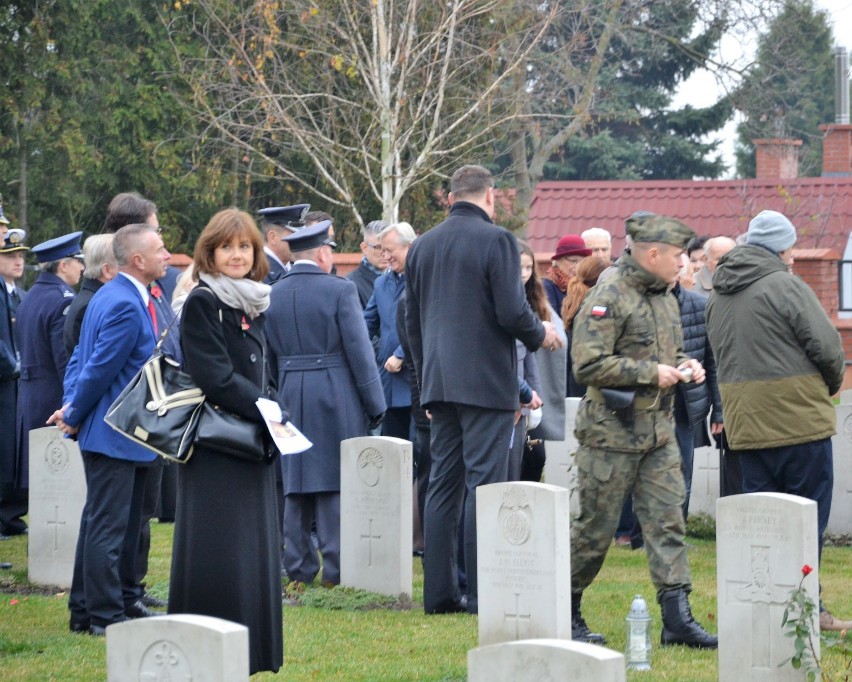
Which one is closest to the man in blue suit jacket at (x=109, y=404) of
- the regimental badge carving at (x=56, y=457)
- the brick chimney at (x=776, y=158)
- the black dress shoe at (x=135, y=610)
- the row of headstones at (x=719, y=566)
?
the black dress shoe at (x=135, y=610)

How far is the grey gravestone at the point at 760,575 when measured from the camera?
5.79 metres

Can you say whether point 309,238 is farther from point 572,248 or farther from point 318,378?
point 572,248

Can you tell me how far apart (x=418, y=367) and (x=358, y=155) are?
13.2 m

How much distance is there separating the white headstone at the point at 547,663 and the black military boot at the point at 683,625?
9.78 ft

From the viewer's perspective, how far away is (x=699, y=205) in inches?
1158

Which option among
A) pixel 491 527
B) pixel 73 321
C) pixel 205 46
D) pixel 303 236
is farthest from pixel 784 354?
pixel 205 46

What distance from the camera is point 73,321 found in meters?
7.86

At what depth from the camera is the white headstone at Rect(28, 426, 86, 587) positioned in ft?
28.4

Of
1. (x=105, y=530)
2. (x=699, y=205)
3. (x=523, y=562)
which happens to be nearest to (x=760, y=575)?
(x=523, y=562)

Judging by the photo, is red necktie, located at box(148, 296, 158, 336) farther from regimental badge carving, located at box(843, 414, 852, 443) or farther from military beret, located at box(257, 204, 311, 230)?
regimental badge carving, located at box(843, 414, 852, 443)

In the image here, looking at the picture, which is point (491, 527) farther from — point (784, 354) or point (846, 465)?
point (846, 465)

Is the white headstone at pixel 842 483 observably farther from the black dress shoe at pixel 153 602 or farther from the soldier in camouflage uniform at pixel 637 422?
the black dress shoe at pixel 153 602

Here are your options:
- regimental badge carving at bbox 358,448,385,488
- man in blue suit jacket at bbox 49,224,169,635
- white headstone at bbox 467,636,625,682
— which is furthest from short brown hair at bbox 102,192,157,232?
white headstone at bbox 467,636,625,682

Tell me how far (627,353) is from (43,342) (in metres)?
5.07
